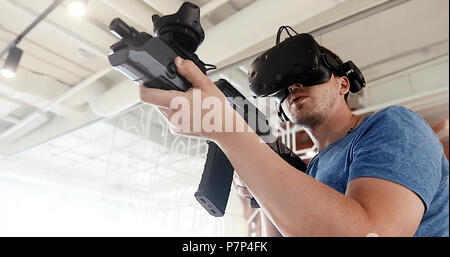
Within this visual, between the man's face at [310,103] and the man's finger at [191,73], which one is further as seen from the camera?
the man's face at [310,103]

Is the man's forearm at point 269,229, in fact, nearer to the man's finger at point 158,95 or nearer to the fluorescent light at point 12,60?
the man's finger at point 158,95

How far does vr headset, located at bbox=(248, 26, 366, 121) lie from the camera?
777mm

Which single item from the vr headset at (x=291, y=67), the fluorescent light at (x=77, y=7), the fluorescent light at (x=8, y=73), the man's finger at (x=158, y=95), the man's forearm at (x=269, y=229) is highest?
the fluorescent light at (x=77, y=7)

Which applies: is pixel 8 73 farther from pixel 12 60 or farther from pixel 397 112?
pixel 397 112

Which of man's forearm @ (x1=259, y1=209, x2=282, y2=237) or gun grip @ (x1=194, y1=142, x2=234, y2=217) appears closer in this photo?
gun grip @ (x1=194, y1=142, x2=234, y2=217)

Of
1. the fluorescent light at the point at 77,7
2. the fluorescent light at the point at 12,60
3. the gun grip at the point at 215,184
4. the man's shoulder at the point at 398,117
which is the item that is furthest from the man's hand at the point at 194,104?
the fluorescent light at the point at 12,60

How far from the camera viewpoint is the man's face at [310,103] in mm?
777

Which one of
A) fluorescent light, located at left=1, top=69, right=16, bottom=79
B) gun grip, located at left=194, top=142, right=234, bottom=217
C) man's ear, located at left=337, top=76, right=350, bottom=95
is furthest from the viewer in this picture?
fluorescent light, located at left=1, top=69, right=16, bottom=79

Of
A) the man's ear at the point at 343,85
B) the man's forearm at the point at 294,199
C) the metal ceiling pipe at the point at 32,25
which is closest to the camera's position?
the man's forearm at the point at 294,199

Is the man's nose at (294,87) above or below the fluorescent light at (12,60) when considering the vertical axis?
below

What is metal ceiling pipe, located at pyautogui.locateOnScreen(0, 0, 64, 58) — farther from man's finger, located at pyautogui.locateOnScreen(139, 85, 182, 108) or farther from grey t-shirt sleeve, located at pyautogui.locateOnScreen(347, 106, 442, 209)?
grey t-shirt sleeve, located at pyautogui.locateOnScreen(347, 106, 442, 209)

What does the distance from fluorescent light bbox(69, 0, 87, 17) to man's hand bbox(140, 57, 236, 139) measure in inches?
36.5

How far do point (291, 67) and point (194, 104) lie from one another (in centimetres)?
36

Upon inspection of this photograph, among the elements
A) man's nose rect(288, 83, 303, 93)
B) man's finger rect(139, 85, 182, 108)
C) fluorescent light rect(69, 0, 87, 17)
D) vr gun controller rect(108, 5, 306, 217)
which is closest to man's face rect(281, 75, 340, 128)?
man's nose rect(288, 83, 303, 93)
